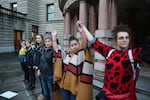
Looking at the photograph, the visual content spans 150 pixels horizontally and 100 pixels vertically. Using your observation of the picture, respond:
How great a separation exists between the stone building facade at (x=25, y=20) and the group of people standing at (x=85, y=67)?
24025mm

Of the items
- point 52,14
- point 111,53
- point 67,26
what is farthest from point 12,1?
point 111,53

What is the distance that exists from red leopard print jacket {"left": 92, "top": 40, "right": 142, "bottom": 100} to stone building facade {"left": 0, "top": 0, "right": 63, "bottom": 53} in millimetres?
26438

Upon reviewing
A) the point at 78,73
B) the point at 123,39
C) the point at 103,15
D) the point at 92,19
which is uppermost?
the point at 92,19

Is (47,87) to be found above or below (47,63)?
below

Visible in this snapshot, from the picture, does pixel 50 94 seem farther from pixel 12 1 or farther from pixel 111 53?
pixel 12 1

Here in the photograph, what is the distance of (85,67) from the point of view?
3627 mm

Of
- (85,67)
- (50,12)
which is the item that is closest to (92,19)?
(85,67)

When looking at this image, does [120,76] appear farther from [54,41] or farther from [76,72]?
[54,41]

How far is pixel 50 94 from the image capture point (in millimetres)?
5078

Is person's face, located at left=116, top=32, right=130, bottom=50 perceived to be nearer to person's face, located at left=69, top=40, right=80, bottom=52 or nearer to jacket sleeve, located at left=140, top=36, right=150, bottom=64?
jacket sleeve, located at left=140, top=36, right=150, bottom=64

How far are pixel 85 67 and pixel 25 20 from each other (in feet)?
99.5

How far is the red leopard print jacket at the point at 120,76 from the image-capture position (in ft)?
8.49

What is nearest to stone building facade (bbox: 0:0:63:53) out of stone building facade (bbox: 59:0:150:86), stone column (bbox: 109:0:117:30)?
stone building facade (bbox: 59:0:150:86)

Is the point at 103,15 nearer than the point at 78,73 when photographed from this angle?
No
